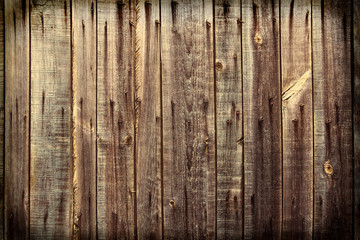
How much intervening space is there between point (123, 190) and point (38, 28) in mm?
904

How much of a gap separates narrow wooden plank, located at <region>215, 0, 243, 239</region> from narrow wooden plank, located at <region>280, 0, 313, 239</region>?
22 centimetres

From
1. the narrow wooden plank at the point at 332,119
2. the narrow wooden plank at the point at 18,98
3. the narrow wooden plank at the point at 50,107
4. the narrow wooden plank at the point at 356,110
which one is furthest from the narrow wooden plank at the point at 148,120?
the narrow wooden plank at the point at 356,110

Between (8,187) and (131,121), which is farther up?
(131,121)

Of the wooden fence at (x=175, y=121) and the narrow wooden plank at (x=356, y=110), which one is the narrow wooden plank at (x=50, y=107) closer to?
the wooden fence at (x=175, y=121)

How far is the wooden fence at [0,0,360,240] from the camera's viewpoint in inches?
53.1

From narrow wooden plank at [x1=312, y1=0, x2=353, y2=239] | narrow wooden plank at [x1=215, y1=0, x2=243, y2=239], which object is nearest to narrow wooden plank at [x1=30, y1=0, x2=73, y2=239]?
narrow wooden plank at [x1=215, y1=0, x2=243, y2=239]

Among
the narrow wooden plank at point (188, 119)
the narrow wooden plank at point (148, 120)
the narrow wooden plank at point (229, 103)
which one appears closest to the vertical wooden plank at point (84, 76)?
the narrow wooden plank at point (148, 120)

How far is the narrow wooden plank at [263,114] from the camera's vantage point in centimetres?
135

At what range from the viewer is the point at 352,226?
4.45 ft

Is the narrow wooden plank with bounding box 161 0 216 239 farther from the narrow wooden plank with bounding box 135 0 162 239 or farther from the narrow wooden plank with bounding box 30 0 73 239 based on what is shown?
the narrow wooden plank with bounding box 30 0 73 239

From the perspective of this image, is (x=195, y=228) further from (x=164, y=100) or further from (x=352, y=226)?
(x=352, y=226)

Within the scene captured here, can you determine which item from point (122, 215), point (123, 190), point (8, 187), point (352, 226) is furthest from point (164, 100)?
Answer: point (352, 226)

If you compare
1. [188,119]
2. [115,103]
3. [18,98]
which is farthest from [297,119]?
[18,98]

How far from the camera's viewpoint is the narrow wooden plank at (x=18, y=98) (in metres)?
1.35
